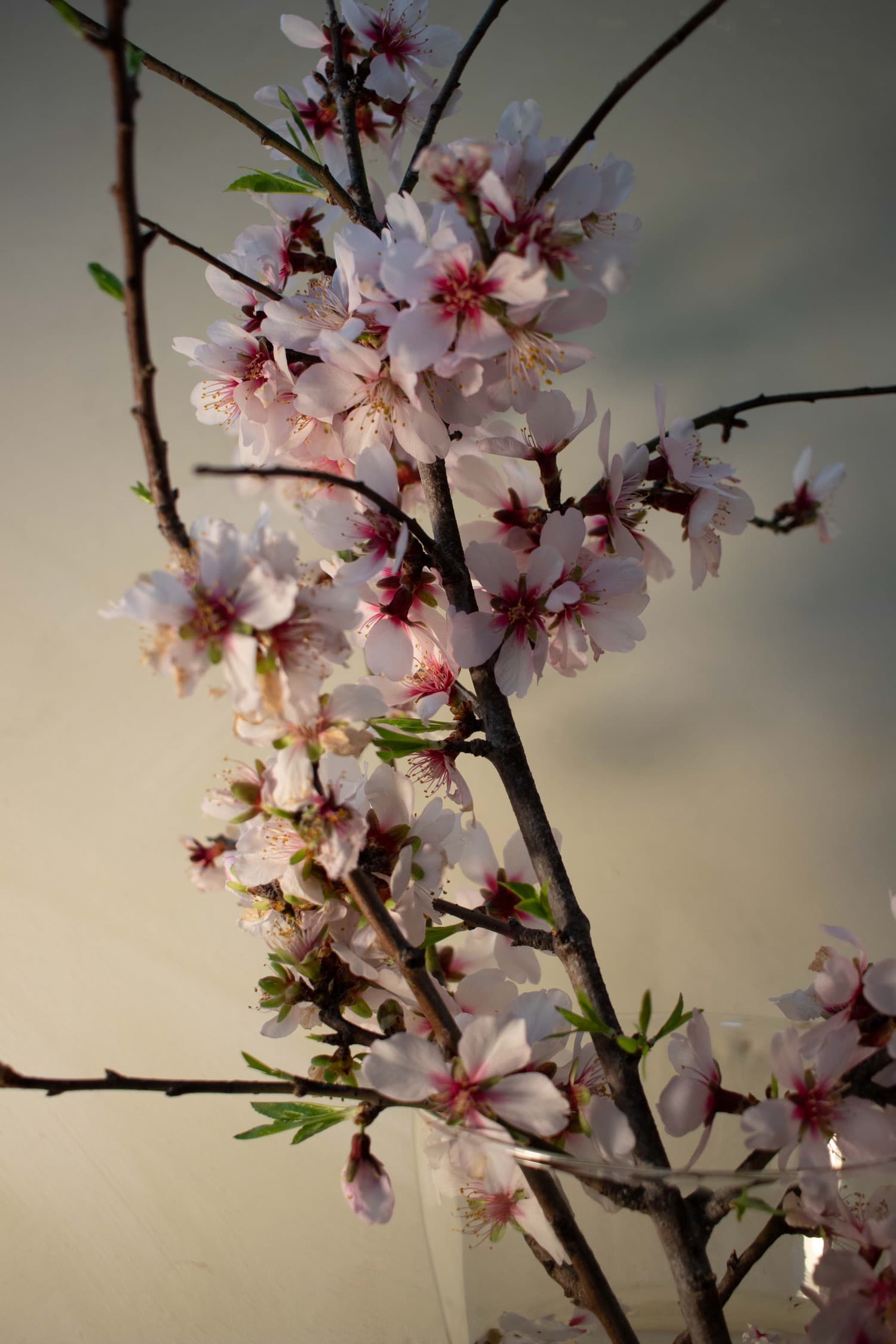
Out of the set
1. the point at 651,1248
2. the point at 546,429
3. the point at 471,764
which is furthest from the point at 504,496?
the point at 471,764

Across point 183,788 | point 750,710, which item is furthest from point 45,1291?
point 750,710

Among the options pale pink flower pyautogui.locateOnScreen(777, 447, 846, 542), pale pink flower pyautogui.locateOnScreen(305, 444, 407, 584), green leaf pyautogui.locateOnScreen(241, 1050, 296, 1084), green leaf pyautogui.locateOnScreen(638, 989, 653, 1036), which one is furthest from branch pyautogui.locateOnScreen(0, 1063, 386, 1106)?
pale pink flower pyautogui.locateOnScreen(777, 447, 846, 542)

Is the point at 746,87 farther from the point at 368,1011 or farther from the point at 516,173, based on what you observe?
the point at 368,1011

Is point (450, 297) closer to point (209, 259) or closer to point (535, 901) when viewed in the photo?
point (209, 259)

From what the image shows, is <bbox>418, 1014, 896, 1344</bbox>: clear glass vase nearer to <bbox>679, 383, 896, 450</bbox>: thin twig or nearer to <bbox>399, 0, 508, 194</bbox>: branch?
<bbox>679, 383, 896, 450</bbox>: thin twig

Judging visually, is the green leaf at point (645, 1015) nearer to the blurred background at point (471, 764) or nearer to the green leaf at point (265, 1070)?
the green leaf at point (265, 1070)

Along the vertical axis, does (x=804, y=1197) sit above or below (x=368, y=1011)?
below
